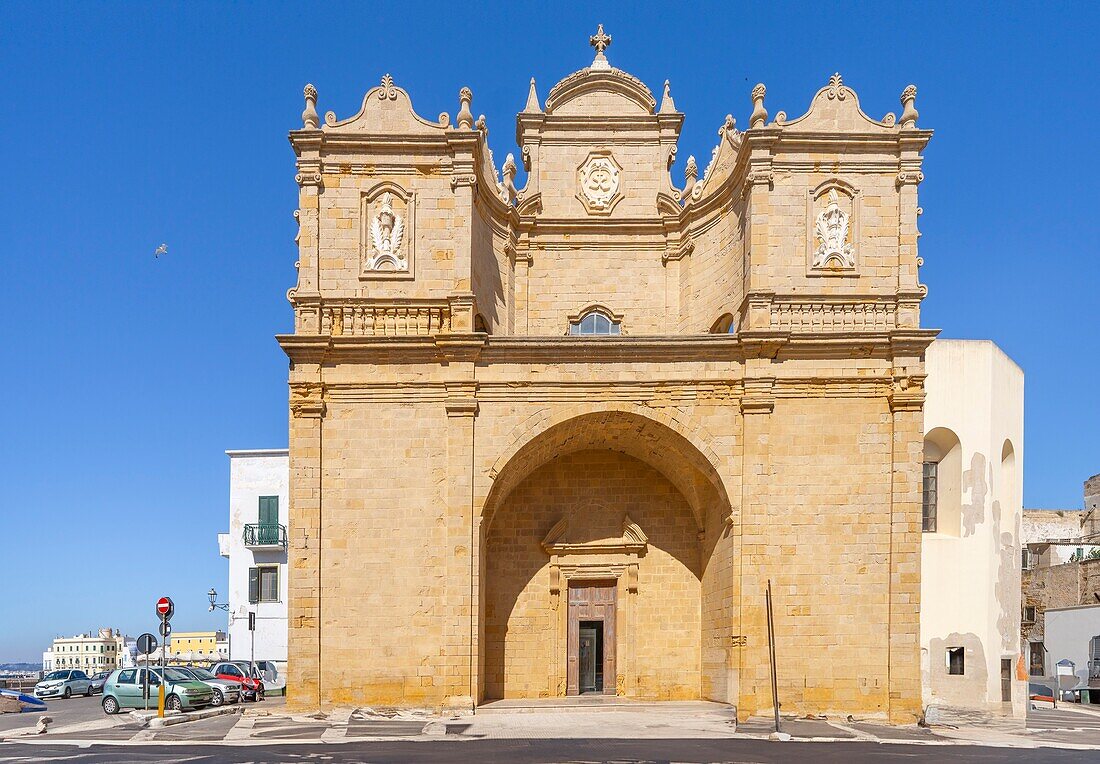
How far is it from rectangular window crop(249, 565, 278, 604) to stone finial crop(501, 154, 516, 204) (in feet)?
52.5

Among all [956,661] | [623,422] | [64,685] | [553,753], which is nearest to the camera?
[553,753]

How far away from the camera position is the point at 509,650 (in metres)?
21.1

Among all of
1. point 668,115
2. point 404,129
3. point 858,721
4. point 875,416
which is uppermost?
point 668,115

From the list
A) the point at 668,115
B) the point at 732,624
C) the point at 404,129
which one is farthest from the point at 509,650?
the point at 668,115

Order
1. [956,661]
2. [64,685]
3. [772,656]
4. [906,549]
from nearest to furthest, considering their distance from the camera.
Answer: [772,656] → [906,549] → [956,661] → [64,685]

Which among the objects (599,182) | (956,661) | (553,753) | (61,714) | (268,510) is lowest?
(61,714)

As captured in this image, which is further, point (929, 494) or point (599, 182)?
point (599, 182)

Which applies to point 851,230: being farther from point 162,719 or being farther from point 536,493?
point 162,719

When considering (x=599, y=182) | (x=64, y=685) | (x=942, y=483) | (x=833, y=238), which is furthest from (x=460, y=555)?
(x=64, y=685)

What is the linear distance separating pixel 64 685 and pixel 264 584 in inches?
266

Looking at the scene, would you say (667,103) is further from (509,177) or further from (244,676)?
(244,676)

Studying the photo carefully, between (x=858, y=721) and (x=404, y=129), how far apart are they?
14509 mm

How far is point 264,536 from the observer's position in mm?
32250

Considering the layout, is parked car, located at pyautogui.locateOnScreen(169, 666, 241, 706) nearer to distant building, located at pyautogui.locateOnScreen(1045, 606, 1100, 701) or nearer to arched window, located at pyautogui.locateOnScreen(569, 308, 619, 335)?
arched window, located at pyautogui.locateOnScreen(569, 308, 619, 335)
